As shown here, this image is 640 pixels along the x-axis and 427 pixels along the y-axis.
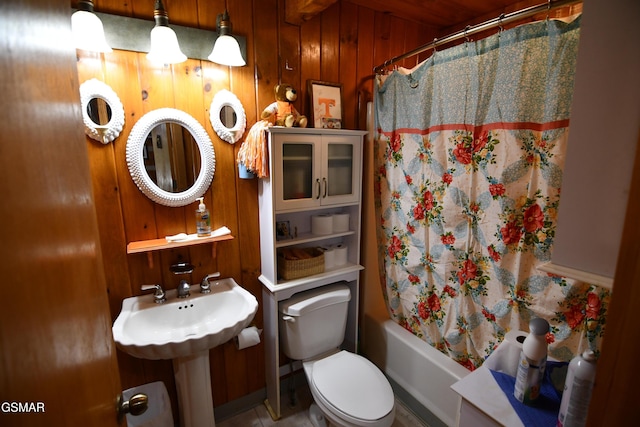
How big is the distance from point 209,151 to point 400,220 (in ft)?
3.88

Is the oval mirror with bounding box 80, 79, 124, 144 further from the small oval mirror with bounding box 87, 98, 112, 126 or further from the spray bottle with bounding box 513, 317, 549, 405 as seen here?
the spray bottle with bounding box 513, 317, 549, 405

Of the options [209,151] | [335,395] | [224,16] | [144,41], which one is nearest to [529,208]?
[335,395]

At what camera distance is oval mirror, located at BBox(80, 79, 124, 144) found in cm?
128

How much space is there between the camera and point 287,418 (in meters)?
1.84

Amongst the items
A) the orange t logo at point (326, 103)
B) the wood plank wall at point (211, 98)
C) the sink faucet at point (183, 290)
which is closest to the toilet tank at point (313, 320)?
the wood plank wall at point (211, 98)

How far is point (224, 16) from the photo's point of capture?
1.42 m

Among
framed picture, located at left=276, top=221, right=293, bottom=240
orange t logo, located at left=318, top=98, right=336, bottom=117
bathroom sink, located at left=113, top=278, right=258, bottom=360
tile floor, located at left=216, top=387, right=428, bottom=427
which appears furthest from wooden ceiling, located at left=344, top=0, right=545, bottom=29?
tile floor, located at left=216, top=387, right=428, bottom=427

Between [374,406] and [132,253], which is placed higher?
[132,253]

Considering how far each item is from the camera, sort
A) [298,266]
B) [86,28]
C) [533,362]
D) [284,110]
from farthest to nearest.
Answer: [298,266]
[284,110]
[86,28]
[533,362]

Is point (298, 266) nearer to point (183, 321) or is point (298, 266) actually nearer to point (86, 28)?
point (183, 321)

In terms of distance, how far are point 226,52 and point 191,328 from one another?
4.43 ft

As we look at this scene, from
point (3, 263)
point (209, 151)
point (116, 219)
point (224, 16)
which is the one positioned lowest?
point (116, 219)

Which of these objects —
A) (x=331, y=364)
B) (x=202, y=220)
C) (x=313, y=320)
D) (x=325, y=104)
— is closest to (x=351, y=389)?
(x=331, y=364)

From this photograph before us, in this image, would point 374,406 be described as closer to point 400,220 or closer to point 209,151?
point 400,220
